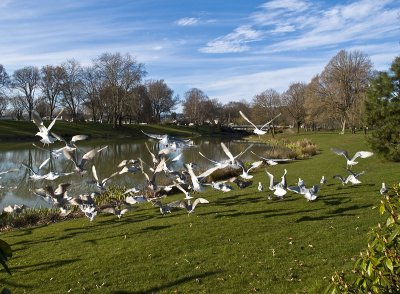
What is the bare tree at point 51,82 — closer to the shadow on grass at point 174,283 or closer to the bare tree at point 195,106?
the bare tree at point 195,106

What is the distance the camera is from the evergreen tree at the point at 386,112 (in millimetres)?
20719

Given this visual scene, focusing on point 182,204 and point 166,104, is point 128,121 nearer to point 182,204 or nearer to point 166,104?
point 166,104

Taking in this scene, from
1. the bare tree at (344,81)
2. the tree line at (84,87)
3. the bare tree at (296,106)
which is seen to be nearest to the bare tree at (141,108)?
the tree line at (84,87)

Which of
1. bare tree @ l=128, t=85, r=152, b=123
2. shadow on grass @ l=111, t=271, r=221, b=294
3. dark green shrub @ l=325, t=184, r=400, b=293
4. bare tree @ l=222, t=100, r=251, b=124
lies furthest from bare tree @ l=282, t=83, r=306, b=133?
dark green shrub @ l=325, t=184, r=400, b=293

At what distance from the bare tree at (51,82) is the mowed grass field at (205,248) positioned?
2824 inches

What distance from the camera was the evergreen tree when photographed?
20.7 metres

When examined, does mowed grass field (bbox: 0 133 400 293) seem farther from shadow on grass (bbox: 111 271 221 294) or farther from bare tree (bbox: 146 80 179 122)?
bare tree (bbox: 146 80 179 122)

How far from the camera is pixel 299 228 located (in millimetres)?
9625

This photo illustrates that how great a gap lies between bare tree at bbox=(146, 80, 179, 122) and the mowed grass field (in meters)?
97.6

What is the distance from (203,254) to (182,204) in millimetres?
2542

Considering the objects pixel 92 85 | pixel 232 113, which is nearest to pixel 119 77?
pixel 92 85

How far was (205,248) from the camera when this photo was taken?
852 centimetres

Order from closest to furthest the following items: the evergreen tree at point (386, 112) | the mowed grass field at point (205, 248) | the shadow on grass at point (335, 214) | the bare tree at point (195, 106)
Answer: the mowed grass field at point (205, 248), the shadow on grass at point (335, 214), the evergreen tree at point (386, 112), the bare tree at point (195, 106)

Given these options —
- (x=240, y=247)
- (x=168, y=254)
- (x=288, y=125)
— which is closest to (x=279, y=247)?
(x=240, y=247)
